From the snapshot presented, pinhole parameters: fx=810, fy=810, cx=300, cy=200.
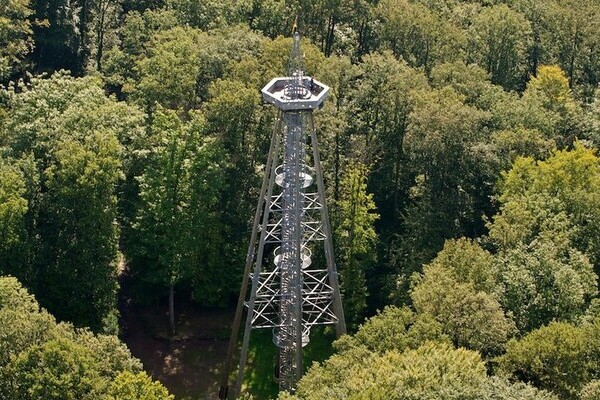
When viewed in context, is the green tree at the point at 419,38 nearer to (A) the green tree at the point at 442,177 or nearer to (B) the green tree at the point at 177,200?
(A) the green tree at the point at 442,177

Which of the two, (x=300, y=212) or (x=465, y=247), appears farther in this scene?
(x=465, y=247)

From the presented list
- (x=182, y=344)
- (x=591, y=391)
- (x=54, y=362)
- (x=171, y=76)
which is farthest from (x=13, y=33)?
(x=591, y=391)

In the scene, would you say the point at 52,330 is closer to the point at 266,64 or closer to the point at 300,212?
the point at 300,212

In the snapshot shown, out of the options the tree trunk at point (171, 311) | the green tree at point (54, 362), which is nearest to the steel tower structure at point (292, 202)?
the green tree at point (54, 362)

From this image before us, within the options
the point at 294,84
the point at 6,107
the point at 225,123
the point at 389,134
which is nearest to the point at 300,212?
the point at 294,84

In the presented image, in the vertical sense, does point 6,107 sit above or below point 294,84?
below

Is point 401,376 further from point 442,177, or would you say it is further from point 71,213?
point 71,213
